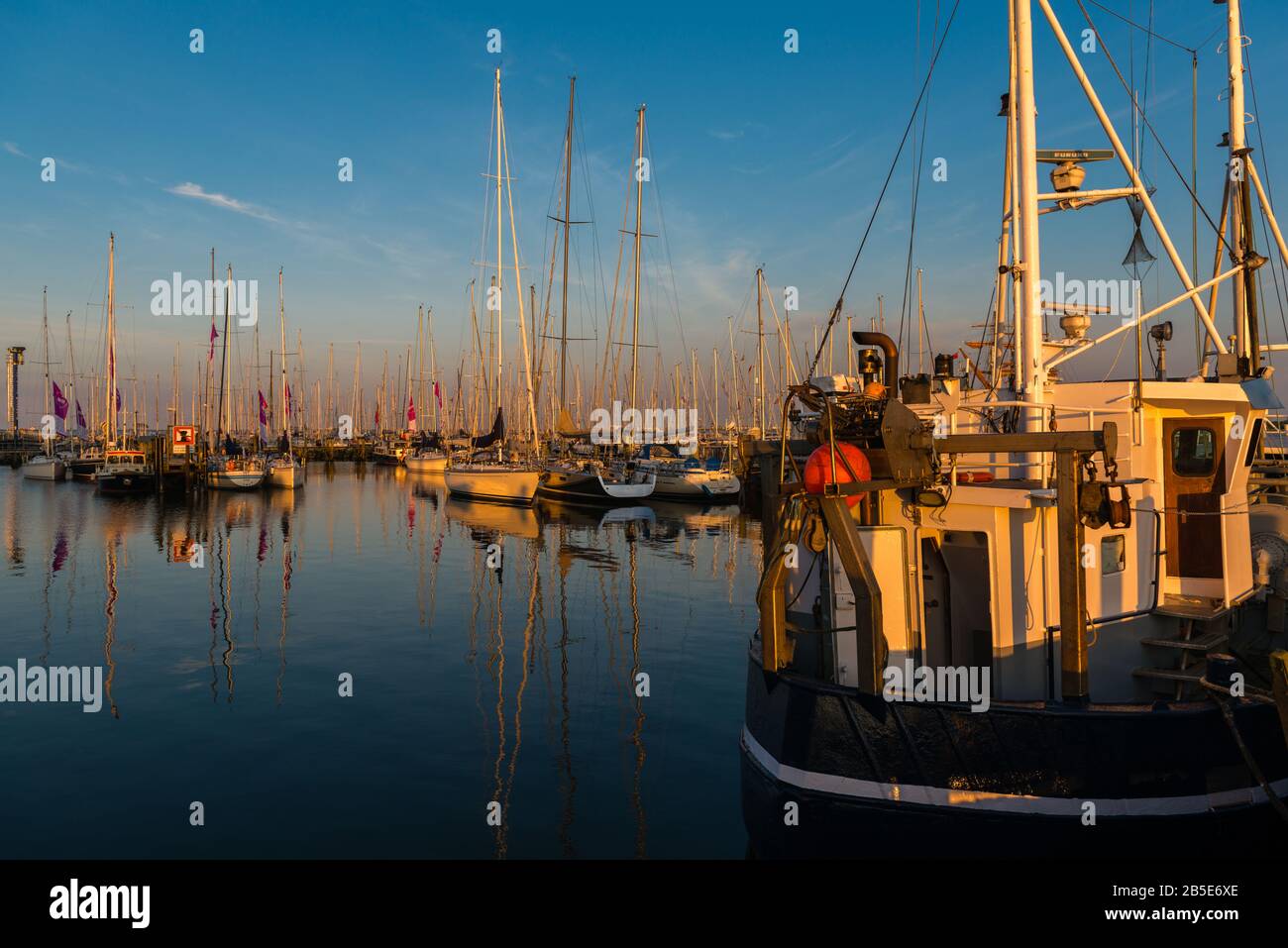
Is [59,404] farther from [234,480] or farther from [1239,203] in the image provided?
[1239,203]

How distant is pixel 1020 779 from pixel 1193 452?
4.84 meters

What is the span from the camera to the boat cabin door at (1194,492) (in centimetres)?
959

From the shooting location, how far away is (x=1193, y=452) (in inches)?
380

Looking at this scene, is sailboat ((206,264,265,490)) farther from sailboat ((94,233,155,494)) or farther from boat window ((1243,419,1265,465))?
boat window ((1243,419,1265,465))

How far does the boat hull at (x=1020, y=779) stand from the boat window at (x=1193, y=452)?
293 centimetres

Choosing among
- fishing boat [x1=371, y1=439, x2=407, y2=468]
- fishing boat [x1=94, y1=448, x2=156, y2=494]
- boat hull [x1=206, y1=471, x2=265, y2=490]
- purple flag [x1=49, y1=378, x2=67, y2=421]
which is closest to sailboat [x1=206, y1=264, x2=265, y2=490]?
boat hull [x1=206, y1=471, x2=265, y2=490]

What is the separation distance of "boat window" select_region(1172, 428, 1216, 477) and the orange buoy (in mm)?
4160

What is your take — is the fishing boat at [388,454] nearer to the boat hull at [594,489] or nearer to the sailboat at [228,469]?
the sailboat at [228,469]

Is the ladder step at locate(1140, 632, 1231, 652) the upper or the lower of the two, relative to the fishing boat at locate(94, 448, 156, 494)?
lower

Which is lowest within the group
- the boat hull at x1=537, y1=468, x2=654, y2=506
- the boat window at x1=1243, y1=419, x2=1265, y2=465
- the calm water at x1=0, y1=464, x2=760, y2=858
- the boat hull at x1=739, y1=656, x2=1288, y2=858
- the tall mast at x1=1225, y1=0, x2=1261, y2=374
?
the calm water at x1=0, y1=464, x2=760, y2=858

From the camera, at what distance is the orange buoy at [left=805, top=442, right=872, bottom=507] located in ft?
26.8

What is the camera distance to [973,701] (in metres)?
7.57
